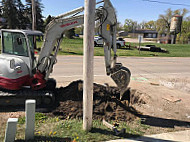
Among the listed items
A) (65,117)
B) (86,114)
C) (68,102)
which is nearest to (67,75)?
(68,102)

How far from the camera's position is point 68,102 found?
229 inches

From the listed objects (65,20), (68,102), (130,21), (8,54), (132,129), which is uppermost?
(130,21)

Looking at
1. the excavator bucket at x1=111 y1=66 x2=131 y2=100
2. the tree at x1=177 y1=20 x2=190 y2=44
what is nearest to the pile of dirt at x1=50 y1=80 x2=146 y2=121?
the excavator bucket at x1=111 y1=66 x2=131 y2=100

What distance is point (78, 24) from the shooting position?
5262mm

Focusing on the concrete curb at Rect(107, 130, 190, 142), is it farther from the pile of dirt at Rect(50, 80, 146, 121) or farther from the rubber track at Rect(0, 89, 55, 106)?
the rubber track at Rect(0, 89, 55, 106)

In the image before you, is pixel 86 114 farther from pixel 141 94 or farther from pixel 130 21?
pixel 130 21

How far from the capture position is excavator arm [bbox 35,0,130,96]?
5262mm

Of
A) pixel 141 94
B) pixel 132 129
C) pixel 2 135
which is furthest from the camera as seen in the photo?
pixel 141 94

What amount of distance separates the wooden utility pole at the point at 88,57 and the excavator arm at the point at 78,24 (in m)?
1.28

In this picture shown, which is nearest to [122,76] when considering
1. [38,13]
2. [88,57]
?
[88,57]

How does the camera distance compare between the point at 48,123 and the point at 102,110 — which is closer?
the point at 48,123

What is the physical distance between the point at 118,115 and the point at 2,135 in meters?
3.20

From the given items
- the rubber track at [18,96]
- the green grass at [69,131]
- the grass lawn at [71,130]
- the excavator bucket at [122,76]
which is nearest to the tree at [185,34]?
the excavator bucket at [122,76]

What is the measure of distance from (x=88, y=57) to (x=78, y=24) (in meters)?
1.67
